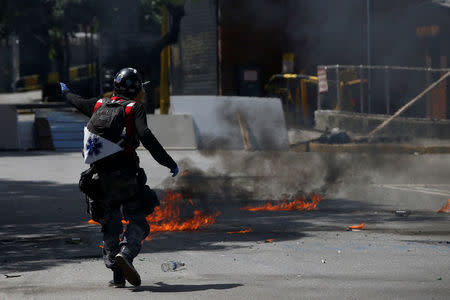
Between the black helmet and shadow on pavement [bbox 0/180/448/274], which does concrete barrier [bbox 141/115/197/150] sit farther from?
the black helmet

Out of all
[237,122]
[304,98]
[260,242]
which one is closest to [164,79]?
[304,98]

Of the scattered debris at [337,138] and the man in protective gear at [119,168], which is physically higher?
the man in protective gear at [119,168]

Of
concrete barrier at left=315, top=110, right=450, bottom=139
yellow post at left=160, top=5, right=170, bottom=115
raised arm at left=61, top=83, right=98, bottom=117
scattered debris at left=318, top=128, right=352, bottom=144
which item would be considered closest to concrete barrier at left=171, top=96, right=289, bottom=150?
scattered debris at left=318, top=128, right=352, bottom=144

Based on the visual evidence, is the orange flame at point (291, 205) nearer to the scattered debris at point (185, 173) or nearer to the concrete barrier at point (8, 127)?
the scattered debris at point (185, 173)

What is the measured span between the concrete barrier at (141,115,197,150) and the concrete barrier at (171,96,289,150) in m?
0.20

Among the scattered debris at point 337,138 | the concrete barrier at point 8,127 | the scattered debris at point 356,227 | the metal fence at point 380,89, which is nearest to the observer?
the scattered debris at point 356,227

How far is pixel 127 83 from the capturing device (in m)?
6.71

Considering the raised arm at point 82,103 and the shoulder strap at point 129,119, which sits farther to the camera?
the raised arm at point 82,103

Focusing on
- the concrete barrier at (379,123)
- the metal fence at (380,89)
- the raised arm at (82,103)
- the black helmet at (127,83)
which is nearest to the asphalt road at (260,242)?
the raised arm at (82,103)

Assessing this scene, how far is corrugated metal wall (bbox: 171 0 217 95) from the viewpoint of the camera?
34344mm

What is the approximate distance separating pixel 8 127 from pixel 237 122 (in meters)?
5.42

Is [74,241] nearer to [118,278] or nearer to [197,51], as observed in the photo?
[118,278]

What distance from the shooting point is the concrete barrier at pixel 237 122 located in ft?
71.2

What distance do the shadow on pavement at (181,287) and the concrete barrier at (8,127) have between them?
15947 millimetres
